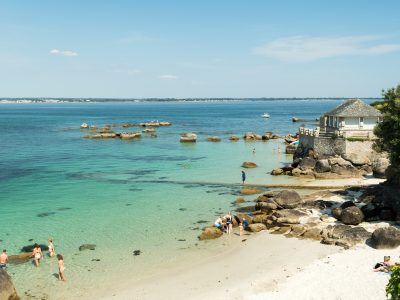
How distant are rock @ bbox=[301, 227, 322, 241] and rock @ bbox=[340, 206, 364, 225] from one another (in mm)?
2238

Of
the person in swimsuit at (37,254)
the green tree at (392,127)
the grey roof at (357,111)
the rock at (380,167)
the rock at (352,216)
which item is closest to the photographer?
the person in swimsuit at (37,254)

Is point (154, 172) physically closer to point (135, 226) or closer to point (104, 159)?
point (104, 159)

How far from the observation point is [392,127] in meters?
31.3

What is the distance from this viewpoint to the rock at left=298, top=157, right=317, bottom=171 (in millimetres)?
47662

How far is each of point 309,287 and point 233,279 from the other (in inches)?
159

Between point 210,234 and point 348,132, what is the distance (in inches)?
1086

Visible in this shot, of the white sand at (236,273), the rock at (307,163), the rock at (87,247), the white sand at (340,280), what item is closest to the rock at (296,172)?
the rock at (307,163)

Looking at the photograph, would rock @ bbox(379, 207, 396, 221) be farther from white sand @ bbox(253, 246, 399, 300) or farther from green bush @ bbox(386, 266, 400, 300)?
green bush @ bbox(386, 266, 400, 300)

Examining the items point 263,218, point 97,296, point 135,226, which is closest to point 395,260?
point 263,218

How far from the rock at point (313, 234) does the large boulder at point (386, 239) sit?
3.45m

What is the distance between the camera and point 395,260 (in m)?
21.7

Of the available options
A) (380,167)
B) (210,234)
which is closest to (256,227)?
(210,234)

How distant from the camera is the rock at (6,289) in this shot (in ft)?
63.0

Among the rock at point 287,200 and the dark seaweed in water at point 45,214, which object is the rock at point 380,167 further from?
the dark seaweed in water at point 45,214
